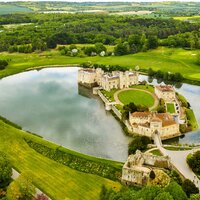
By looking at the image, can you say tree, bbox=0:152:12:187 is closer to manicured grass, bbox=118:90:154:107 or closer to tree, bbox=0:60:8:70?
manicured grass, bbox=118:90:154:107

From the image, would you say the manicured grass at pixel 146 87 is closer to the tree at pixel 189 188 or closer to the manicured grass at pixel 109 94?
the manicured grass at pixel 109 94

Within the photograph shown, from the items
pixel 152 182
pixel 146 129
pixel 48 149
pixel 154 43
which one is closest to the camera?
pixel 152 182

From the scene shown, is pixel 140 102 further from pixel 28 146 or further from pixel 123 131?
pixel 28 146

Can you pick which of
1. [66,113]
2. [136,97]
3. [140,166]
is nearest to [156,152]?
[140,166]

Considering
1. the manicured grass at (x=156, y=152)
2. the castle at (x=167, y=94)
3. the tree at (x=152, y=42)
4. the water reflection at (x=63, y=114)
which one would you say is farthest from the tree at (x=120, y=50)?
the manicured grass at (x=156, y=152)

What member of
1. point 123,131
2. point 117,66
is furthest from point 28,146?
point 117,66

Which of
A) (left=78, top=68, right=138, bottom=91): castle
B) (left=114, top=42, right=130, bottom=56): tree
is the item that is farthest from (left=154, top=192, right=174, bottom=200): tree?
(left=114, top=42, right=130, bottom=56): tree
